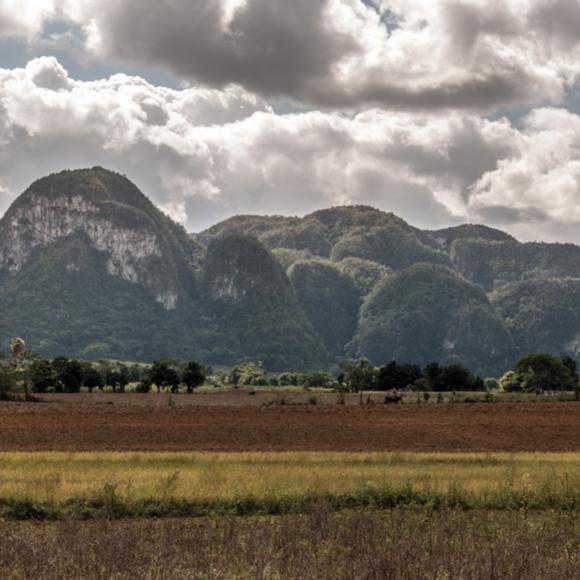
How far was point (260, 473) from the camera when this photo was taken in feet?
88.9

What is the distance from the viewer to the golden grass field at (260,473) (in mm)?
23328

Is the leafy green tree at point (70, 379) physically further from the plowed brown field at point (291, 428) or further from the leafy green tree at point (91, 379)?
the plowed brown field at point (291, 428)

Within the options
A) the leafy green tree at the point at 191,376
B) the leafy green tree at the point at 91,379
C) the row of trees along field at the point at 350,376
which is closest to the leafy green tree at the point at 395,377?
the row of trees along field at the point at 350,376

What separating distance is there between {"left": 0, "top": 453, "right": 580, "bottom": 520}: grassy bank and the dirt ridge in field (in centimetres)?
983

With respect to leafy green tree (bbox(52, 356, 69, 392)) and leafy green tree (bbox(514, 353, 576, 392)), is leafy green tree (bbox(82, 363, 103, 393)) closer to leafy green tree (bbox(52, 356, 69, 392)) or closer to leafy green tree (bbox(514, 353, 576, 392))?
leafy green tree (bbox(52, 356, 69, 392))

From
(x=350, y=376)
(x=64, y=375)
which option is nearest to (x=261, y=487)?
(x=350, y=376)

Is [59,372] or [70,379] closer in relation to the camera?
[59,372]

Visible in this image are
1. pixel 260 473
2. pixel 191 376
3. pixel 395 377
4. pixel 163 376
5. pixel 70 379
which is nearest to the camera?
pixel 260 473

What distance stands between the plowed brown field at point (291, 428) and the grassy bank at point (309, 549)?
21.6m

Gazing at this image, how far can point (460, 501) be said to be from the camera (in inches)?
904

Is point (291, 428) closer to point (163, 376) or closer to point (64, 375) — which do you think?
point (64, 375)

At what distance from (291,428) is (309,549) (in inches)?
1493

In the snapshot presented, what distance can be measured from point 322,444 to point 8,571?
30.5m

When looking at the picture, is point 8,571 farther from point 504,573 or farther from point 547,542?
point 547,542
